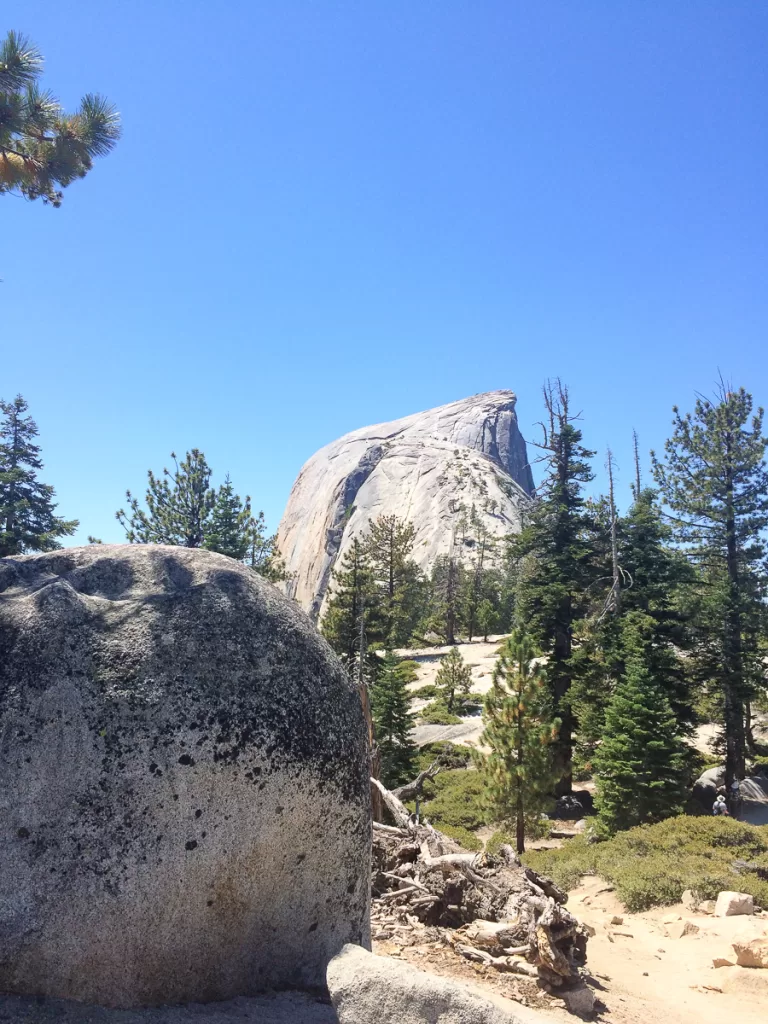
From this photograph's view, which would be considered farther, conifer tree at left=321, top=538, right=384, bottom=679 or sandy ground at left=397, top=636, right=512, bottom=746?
conifer tree at left=321, top=538, right=384, bottom=679

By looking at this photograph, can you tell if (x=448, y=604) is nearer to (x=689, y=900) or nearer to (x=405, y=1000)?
(x=689, y=900)

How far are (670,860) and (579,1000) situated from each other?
8.23 meters

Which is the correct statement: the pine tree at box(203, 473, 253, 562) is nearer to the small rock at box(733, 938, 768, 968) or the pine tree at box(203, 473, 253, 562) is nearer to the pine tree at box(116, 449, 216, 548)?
the pine tree at box(116, 449, 216, 548)

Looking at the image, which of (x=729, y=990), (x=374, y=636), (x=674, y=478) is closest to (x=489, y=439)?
(x=374, y=636)

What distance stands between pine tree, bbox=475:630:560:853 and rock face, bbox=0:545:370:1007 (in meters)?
14.5

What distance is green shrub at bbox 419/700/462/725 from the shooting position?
35894 millimetres

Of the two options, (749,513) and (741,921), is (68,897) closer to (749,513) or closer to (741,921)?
(741,921)

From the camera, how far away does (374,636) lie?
127 ft

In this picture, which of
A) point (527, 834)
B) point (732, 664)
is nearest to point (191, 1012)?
point (527, 834)

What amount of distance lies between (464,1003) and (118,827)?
73.8 inches

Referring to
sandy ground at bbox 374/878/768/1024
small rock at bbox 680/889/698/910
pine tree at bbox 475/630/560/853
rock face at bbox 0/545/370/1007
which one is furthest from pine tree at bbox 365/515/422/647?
rock face at bbox 0/545/370/1007

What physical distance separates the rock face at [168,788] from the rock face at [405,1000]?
678 millimetres

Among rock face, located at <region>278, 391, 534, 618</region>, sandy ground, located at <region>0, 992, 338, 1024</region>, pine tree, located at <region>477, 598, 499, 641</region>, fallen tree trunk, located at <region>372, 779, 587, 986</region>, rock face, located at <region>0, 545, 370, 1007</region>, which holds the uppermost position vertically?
rock face, located at <region>278, 391, 534, 618</region>

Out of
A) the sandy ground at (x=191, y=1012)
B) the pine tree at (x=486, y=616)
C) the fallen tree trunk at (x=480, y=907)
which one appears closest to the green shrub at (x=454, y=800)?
the fallen tree trunk at (x=480, y=907)
